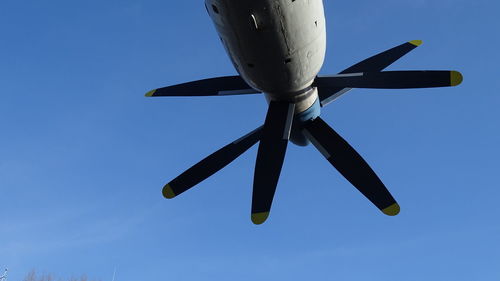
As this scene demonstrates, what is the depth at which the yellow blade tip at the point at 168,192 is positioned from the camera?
1108 cm

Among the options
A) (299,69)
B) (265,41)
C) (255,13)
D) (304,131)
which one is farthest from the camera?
(304,131)

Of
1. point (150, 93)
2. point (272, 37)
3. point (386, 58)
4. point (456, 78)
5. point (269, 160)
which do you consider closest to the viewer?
point (272, 37)

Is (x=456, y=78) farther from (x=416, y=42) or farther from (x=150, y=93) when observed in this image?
(x=150, y=93)

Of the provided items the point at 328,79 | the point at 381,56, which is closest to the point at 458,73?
the point at 328,79

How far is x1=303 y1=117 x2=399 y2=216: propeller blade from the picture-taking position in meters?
10.2

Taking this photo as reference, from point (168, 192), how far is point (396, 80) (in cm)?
624

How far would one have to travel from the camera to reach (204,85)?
474 inches

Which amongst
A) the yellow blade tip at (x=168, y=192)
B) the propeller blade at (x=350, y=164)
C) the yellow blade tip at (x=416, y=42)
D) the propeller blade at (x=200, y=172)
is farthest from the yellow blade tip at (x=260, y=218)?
the yellow blade tip at (x=416, y=42)

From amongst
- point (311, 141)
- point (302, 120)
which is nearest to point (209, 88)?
point (302, 120)

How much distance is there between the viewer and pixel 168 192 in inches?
437

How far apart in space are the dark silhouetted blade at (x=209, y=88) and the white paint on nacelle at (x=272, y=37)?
9.79ft

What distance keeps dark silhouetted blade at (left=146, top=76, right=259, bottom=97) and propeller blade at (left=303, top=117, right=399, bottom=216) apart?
1965 millimetres

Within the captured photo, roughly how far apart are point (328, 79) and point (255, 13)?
3915 mm

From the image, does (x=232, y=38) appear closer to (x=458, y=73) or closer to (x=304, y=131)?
(x=304, y=131)
